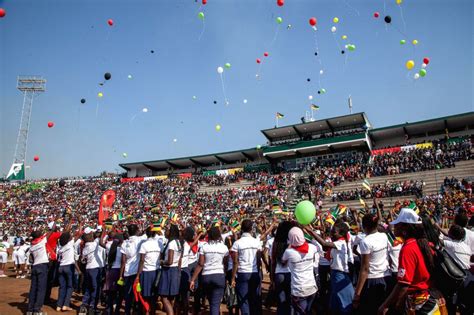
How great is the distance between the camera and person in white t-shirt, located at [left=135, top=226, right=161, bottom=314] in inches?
208

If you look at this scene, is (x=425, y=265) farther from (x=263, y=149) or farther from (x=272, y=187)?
(x=263, y=149)

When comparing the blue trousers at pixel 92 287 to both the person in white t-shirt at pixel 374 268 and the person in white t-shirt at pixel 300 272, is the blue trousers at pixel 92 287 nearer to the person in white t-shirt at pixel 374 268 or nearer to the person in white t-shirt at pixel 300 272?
the person in white t-shirt at pixel 300 272

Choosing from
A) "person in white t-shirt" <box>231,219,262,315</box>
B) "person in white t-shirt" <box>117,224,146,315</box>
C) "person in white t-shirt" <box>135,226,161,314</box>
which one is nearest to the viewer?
"person in white t-shirt" <box>231,219,262,315</box>

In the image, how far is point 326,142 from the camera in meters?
32.4

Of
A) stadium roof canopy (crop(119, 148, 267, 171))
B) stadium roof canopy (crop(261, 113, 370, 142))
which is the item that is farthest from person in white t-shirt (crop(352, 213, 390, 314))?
stadium roof canopy (crop(119, 148, 267, 171))

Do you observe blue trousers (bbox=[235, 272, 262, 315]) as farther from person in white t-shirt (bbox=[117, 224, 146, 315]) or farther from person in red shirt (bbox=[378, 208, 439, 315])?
person in red shirt (bbox=[378, 208, 439, 315])

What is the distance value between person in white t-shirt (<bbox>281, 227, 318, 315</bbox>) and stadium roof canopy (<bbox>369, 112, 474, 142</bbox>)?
30.0 m

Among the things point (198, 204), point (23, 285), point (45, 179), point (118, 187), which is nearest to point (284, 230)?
point (23, 285)

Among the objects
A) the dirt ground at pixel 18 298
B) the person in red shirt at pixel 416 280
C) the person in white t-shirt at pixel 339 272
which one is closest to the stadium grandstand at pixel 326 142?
the dirt ground at pixel 18 298

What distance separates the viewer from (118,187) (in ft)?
135

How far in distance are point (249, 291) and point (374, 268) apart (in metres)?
1.98

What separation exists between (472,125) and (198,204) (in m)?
25.4

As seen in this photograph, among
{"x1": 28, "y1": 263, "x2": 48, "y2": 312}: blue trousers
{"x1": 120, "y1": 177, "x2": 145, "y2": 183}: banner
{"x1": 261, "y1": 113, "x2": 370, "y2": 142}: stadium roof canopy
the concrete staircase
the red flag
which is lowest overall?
{"x1": 28, "y1": 263, "x2": 48, "y2": 312}: blue trousers

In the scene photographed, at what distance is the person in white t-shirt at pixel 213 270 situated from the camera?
503 cm
